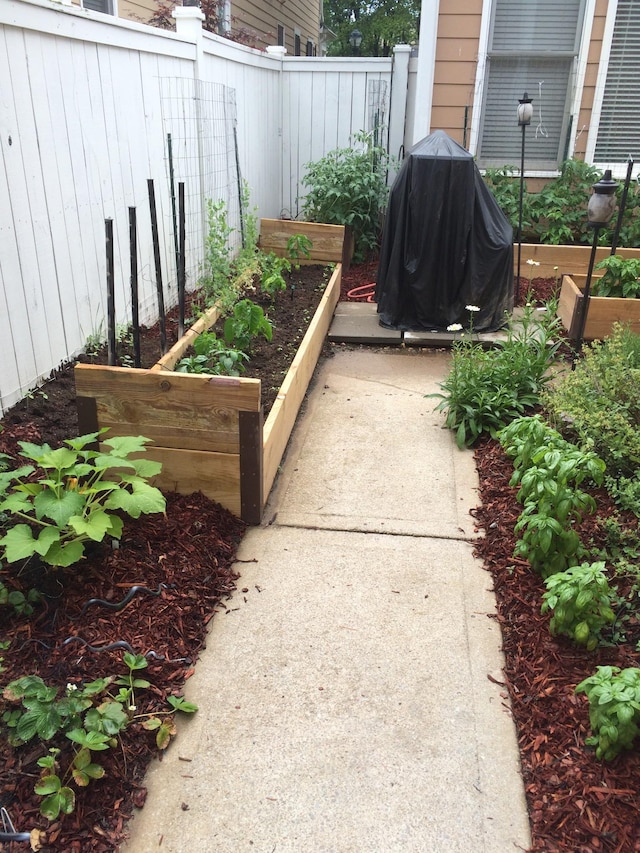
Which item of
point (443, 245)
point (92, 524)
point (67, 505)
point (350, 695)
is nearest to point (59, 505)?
point (67, 505)

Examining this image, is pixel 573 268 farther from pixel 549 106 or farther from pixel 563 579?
pixel 563 579

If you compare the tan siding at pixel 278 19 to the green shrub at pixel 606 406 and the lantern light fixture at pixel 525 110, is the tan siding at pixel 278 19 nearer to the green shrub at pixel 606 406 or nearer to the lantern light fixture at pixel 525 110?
the lantern light fixture at pixel 525 110

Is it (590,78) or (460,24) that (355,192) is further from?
(590,78)

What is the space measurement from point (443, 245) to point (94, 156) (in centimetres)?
281

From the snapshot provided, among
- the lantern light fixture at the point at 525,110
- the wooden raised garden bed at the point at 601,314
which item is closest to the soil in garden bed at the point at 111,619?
the wooden raised garden bed at the point at 601,314

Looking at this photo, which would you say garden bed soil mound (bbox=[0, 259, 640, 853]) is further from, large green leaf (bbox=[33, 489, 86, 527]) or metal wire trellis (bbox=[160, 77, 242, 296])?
metal wire trellis (bbox=[160, 77, 242, 296])

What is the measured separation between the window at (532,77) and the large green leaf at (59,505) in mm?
6750

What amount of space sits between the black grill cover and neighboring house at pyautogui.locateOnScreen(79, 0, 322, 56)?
11.5 ft

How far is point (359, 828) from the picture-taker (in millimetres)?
1903

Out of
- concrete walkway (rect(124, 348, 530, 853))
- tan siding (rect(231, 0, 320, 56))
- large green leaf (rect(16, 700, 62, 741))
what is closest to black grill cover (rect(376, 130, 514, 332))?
concrete walkway (rect(124, 348, 530, 853))

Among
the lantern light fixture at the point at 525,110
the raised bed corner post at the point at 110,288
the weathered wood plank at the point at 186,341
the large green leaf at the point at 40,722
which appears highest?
the lantern light fixture at the point at 525,110

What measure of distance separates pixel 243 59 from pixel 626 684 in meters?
6.66

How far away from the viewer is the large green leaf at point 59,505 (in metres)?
2.33

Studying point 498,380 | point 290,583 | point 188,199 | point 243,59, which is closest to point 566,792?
point 290,583
